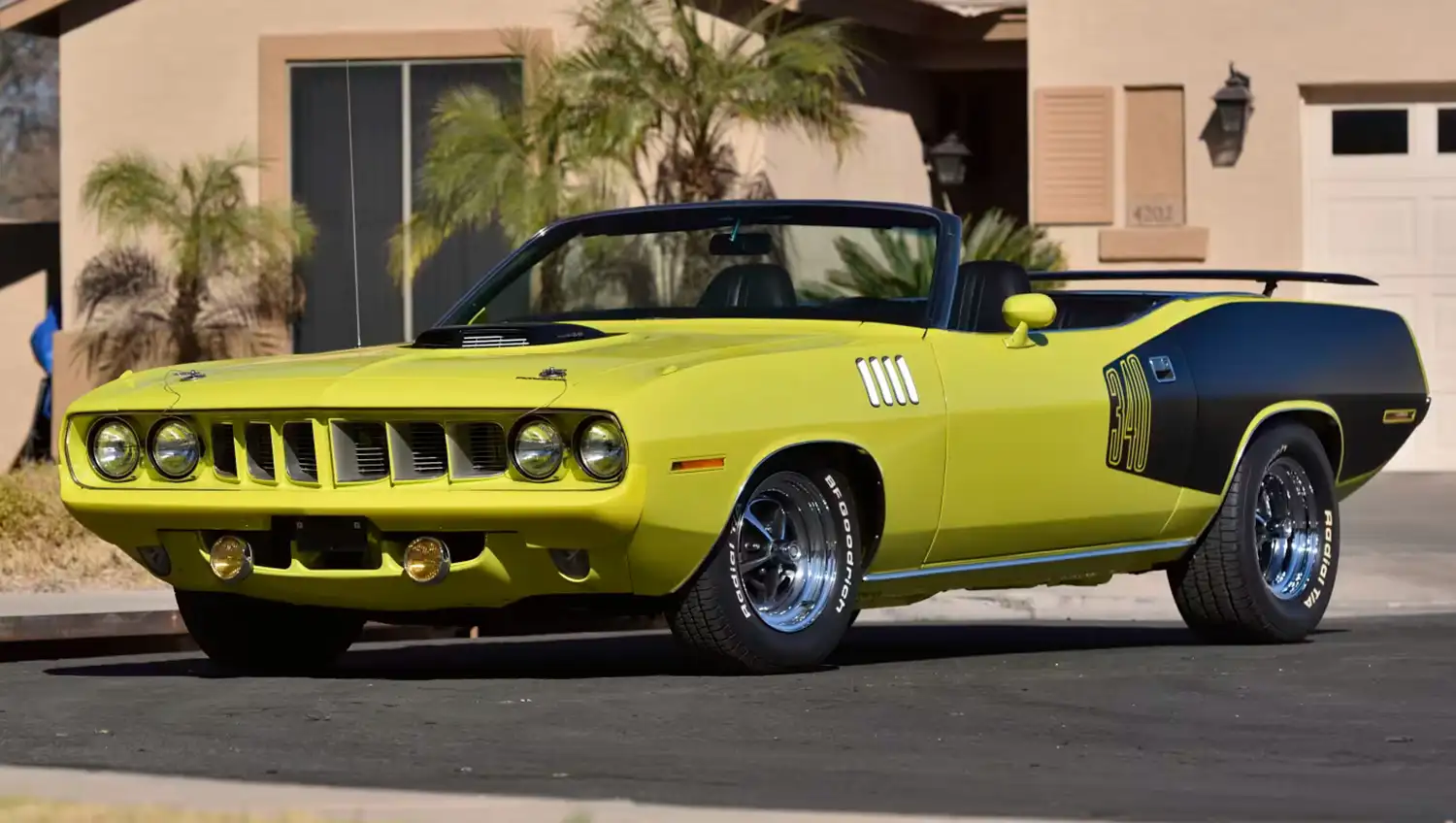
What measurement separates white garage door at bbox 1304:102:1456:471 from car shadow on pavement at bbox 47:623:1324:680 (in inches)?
362

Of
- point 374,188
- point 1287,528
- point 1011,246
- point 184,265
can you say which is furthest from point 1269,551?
point 184,265

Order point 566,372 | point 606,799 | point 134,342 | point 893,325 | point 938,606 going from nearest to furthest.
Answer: point 606,799 < point 566,372 < point 893,325 < point 938,606 < point 134,342

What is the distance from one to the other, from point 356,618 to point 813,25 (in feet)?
41.4

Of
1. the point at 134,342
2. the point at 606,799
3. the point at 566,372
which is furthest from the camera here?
the point at 134,342

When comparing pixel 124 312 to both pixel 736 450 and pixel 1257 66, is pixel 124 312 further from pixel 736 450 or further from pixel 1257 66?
pixel 736 450

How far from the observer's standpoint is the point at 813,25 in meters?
20.6

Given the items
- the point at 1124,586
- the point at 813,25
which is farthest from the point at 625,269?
the point at 813,25

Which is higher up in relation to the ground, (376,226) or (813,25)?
(813,25)

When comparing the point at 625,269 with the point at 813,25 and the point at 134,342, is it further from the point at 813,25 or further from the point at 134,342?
the point at 134,342

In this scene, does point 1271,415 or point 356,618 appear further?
point 1271,415

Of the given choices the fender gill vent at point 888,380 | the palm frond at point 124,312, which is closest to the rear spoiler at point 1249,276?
the fender gill vent at point 888,380

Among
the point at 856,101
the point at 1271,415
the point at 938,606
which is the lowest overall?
the point at 938,606

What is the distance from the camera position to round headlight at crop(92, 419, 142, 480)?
307 inches

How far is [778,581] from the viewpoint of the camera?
25.3ft
